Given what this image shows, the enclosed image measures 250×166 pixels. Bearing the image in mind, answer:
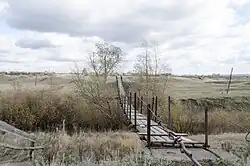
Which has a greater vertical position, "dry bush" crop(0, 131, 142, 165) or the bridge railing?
the bridge railing

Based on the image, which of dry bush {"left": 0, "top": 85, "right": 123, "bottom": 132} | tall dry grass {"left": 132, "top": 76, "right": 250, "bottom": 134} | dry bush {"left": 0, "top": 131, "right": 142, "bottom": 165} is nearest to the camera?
dry bush {"left": 0, "top": 131, "right": 142, "bottom": 165}

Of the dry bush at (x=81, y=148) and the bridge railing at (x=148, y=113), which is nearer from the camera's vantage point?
the bridge railing at (x=148, y=113)

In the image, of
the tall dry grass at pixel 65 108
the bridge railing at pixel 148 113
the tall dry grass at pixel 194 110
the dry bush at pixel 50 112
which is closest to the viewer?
the bridge railing at pixel 148 113

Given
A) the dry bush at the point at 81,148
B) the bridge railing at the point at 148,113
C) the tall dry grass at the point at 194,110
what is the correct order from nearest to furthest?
the bridge railing at the point at 148,113 < the dry bush at the point at 81,148 < the tall dry grass at the point at 194,110

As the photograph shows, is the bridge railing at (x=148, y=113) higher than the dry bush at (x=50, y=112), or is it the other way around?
the bridge railing at (x=148, y=113)

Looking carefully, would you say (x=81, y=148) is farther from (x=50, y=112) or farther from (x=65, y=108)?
(x=50, y=112)

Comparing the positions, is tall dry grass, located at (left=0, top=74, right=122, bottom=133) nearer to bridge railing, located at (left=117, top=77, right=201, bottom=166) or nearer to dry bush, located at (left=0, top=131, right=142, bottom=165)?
bridge railing, located at (left=117, top=77, right=201, bottom=166)

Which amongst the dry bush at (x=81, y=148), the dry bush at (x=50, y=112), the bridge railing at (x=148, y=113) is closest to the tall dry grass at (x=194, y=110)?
the bridge railing at (x=148, y=113)

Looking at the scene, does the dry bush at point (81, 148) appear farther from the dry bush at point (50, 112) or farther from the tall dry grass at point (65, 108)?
the dry bush at point (50, 112)

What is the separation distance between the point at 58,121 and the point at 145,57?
27.5 ft

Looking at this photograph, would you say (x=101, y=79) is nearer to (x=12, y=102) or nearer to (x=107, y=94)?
(x=107, y=94)

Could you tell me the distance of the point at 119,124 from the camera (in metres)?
24.3

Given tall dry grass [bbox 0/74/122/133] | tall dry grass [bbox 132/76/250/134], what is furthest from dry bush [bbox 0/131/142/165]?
tall dry grass [bbox 0/74/122/133]

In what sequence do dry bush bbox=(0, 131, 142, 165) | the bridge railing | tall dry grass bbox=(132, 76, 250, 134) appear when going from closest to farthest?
the bridge railing < dry bush bbox=(0, 131, 142, 165) < tall dry grass bbox=(132, 76, 250, 134)
